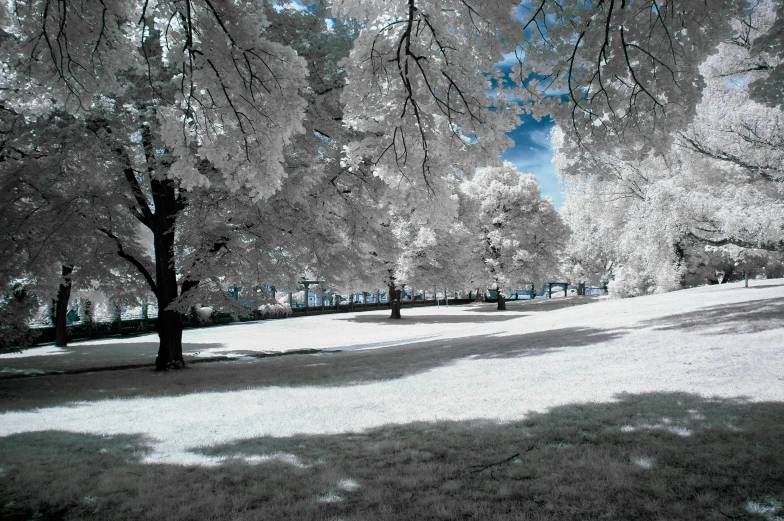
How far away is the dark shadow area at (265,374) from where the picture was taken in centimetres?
1124

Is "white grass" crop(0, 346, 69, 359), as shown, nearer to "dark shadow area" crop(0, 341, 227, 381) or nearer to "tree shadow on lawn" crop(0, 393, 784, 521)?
"dark shadow area" crop(0, 341, 227, 381)

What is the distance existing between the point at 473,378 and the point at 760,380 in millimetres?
4748

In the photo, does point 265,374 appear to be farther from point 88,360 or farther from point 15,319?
point 88,360

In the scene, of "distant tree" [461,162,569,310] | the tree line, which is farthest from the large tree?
"distant tree" [461,162,569,310]

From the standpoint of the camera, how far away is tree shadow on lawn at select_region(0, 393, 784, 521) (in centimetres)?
358

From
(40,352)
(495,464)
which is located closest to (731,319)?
(495,464)

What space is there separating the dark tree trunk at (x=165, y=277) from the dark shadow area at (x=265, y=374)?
2.88ft

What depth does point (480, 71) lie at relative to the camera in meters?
6.32

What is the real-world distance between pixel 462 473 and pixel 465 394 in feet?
12.6

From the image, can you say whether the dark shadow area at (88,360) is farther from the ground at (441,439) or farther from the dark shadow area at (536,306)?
the dark shadow area at (536,306)

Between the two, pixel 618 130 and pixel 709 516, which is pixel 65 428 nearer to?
pixel 709 516

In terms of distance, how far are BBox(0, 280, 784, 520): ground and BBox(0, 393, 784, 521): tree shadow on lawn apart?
0.07 ft

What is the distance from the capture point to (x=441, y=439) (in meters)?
5.39

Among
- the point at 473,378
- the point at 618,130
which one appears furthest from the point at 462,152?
the point at 473,378
